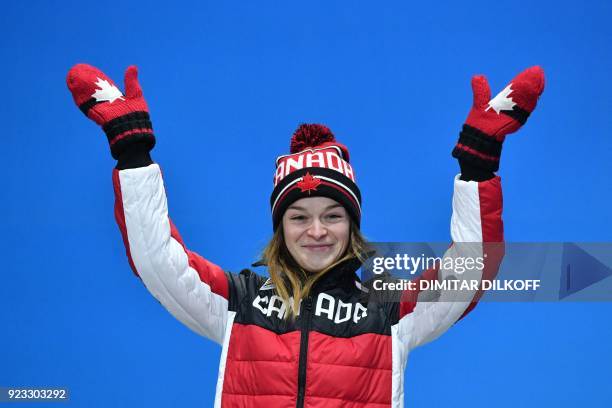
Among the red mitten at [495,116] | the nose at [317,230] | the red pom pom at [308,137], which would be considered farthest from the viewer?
the red pom pom at [308,137]

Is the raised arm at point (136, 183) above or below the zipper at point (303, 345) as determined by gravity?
above

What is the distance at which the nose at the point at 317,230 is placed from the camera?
52.0 inches

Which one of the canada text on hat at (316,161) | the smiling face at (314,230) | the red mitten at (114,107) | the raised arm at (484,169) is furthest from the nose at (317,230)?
the red mitten at (114,107)

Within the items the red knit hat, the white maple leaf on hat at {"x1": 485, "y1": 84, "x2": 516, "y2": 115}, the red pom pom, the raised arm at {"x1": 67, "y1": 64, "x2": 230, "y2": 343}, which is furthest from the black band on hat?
the white maple leaf on hat at {"x1": 485, "y1": 84, "x2": 516, "y2": 115}

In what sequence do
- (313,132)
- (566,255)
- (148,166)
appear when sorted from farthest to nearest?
1. (566,255)
2. (313,132)
3. (148,166)

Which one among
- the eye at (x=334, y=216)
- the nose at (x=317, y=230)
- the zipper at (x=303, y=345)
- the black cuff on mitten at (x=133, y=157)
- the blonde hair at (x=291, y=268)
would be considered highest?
the black cuff on mitten at (x=133, y=157)

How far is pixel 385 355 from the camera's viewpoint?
50.6 inches

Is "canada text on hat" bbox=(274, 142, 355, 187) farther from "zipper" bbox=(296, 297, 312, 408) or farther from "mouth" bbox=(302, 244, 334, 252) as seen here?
"zipper" bbox=(296, 297, 312, 408)

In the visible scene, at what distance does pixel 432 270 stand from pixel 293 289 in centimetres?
28

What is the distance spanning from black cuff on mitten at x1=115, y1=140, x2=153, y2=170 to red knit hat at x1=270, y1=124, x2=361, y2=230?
0.29 meters

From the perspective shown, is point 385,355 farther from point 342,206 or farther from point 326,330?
point 342,206

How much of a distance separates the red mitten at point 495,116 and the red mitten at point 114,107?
1.88 feet

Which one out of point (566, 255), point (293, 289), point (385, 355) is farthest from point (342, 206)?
point (566, 255)

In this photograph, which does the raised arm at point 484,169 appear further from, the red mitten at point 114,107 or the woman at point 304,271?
the red mitten at point 114,107
